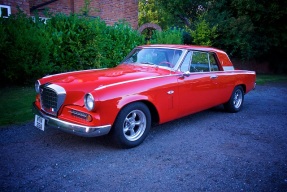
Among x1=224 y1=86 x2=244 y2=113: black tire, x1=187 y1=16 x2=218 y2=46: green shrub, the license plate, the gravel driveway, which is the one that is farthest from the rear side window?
x1=187 y1=16 x2=218 y2=46: green shrub

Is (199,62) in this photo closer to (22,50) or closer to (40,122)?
(40,122)

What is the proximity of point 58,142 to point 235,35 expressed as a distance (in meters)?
12.9

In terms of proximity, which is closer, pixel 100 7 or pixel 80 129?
pixel 80 129

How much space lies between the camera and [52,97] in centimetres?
353

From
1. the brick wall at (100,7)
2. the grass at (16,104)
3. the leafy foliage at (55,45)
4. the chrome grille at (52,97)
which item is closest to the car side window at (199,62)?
the chrome grille at (52,97)

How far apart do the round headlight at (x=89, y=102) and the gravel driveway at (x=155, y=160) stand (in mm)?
736

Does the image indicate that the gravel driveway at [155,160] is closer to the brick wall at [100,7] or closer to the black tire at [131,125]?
the black tire at [131,125]

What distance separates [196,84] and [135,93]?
1.52 metres

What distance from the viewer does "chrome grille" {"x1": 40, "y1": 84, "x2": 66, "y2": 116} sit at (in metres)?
3.37

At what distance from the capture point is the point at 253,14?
14430 mm

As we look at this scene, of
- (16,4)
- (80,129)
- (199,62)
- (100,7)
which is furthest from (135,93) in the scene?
(100,7)

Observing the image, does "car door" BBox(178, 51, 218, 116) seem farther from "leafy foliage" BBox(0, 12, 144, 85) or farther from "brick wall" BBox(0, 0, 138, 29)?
"brick wall" BBox(0, 0, 138, 29)

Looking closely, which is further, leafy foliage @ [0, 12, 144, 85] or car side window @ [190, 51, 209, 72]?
leafy foliage @ [0, 12, 144, 85]

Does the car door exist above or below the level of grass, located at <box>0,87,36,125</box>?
above
